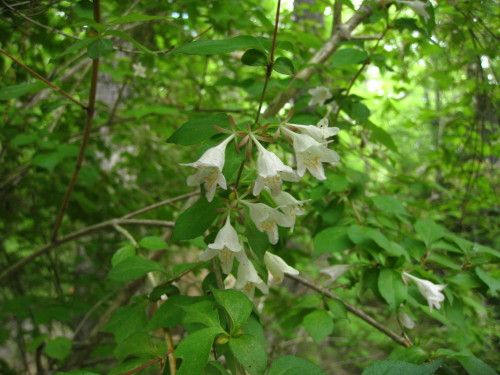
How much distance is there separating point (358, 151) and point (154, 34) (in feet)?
6.75

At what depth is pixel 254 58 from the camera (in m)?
1.11

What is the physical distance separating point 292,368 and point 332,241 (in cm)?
69

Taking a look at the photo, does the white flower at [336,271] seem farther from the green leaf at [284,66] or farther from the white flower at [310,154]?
the green leaf at [284,66]

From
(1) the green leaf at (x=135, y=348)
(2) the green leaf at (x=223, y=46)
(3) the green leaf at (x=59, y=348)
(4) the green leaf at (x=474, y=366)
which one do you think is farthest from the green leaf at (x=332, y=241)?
(3) the green leaf at (x=59, y=348)

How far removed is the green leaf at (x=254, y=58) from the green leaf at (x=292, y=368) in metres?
0.86

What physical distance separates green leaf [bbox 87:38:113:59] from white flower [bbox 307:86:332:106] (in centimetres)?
101

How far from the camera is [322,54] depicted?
2.15m

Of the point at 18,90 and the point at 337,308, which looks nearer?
the point at 18,90

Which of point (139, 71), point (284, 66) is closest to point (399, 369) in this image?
point (284, 66)

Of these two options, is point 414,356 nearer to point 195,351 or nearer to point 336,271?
point 336,271

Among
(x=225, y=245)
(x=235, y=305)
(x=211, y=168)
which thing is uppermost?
(x=211, y=168)

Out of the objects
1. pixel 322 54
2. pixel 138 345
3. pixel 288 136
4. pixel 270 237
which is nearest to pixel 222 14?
pixel 322 54

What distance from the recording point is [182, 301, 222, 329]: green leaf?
1.03m

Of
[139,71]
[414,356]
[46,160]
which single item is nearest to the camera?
[414,356]
